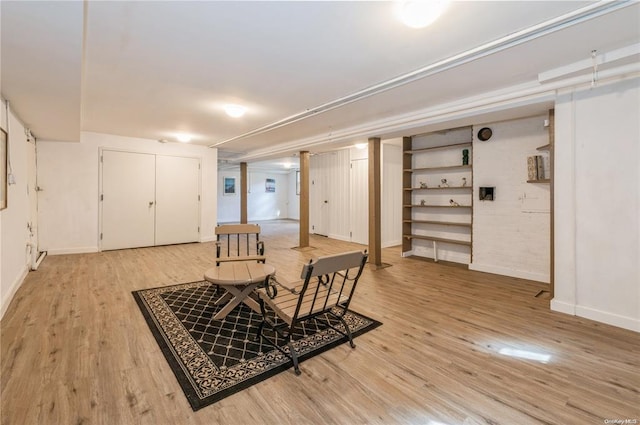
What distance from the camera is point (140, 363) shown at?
219 cm

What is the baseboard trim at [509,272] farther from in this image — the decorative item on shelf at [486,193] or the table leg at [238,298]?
the table leg at [238,298]

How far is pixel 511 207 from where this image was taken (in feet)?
14.8

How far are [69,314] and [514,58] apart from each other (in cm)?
500

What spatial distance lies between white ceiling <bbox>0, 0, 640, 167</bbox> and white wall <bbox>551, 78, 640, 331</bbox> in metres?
0.40

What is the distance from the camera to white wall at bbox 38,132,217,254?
5633 millimetres

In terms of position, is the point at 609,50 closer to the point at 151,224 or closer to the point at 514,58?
the point at 514,58

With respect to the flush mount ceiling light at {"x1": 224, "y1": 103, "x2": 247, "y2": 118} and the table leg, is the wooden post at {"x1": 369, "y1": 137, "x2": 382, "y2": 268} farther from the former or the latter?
the table leg

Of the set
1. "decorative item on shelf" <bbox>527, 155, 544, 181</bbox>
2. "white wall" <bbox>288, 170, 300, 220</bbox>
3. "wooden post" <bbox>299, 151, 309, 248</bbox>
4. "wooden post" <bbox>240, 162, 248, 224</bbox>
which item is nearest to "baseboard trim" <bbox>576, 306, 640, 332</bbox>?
"decorative item on shelf" <bbox>527, 155, 544, 181</bbox>

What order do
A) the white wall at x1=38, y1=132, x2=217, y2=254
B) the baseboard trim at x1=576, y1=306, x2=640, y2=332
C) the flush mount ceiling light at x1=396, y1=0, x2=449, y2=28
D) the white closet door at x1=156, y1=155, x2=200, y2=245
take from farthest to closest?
1. the white closet door at x1=156, y1=155, x2=200, y2=245
2. the white wall at x1=38, y1=132, x2=217, y2=254
3. the baseboard trim at x1=576, y1=306, x2=640, y2=332
4. the flush mount ceiling light at x1=396, y1=0, x2=449, y2=28

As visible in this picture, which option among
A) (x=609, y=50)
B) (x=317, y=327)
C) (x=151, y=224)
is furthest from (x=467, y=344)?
(x=151, y=224)

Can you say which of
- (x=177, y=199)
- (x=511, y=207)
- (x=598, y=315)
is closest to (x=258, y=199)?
(x=177, y=199)

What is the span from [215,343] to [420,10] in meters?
2.92

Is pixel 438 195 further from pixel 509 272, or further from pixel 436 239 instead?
pixel 509 272

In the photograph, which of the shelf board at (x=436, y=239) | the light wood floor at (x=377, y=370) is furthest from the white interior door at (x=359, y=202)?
the light wood floor at (x=377, y=370)
